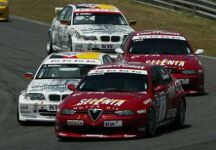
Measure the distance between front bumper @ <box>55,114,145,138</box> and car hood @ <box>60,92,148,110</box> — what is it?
16 centimetres

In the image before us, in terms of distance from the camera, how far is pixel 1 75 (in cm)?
2705

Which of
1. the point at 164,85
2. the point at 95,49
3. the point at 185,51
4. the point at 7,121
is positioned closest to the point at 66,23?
the point at 95,49

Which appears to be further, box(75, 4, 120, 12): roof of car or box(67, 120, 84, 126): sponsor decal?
box(75, 4, 120, 12): roof of car

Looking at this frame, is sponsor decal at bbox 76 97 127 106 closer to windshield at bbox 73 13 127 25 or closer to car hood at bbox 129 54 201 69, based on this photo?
car hood at bbox 129 54 201 69

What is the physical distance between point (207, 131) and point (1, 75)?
10.9 metres

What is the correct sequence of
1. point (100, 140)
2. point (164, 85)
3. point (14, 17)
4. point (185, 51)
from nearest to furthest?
point (100, 140), point (164, 85), point (185, 51), point (14, 17)

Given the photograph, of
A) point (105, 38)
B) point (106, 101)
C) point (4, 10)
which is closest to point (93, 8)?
point (105, 38)

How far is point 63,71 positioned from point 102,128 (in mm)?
4354

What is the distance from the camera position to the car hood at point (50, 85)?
18.8 metres

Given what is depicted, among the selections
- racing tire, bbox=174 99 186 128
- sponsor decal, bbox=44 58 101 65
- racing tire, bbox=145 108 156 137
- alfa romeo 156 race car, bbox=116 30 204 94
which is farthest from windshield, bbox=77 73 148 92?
alfa romeo 156 race car, bbox=116 30 204 94

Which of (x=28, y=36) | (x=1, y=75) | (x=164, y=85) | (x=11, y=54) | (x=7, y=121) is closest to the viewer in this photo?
(x=164, y=85)

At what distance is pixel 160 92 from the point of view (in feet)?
56.0

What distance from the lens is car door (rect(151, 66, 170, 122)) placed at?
16.9 meters

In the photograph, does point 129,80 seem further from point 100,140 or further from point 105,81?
point 100,140
